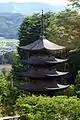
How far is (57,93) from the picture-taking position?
31922 mm

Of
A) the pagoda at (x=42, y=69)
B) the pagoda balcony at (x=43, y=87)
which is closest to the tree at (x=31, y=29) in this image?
the pagoda at (x=42, y=69)

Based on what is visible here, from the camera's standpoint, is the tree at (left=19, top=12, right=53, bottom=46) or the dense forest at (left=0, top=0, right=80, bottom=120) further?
the tree at (left=19, top=12, right=53, bottom=46)

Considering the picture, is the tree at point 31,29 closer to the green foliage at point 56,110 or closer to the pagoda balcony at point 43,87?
the pagoda balcony at point 43,87

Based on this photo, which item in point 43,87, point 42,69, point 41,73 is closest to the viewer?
point 43,87

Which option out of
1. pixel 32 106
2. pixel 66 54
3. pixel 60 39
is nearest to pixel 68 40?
pixel 60 39

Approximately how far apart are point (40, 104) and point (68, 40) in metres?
26.4

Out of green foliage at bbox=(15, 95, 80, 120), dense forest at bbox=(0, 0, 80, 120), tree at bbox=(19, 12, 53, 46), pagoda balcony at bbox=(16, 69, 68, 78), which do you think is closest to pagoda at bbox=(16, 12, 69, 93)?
pagoda balcony at bbox=(16, 69, 68, 78)

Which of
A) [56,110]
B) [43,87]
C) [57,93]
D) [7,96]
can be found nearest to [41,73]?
[43,87]

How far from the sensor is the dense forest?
1652 cm

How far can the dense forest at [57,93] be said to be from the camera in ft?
54.2

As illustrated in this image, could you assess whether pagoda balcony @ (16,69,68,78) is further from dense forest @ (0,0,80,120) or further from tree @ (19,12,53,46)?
tree @ (19,12,53,46)

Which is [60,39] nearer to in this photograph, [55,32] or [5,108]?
[55,32]

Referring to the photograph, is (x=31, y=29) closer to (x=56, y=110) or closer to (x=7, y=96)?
(x=7, y=96)

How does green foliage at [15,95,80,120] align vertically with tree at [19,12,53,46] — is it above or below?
above
